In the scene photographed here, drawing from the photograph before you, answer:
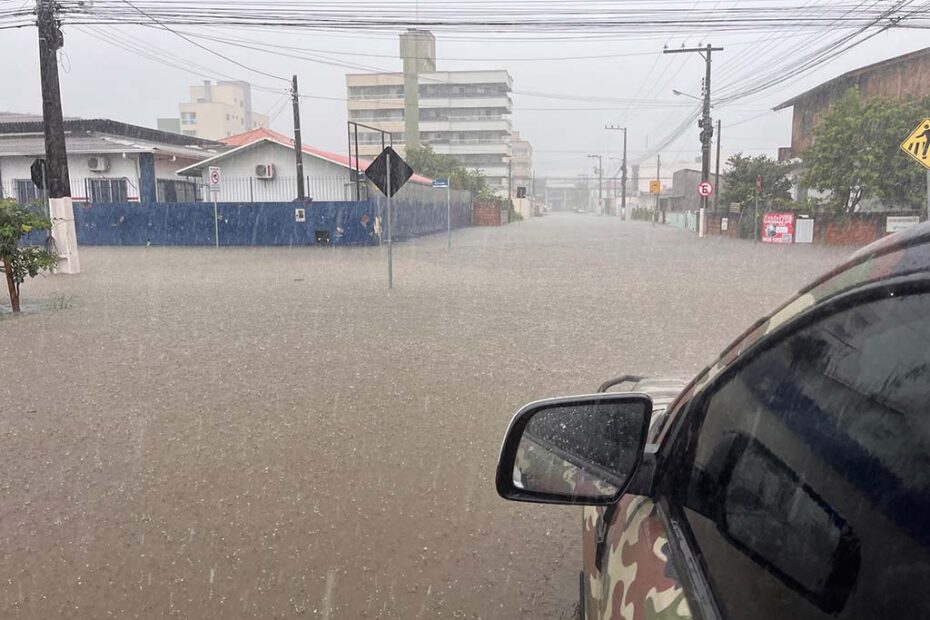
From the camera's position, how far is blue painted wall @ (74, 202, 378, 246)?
28000 millimetres

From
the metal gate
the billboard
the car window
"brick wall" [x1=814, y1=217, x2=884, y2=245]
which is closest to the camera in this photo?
the car window

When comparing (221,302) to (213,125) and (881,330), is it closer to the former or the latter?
(881,330)

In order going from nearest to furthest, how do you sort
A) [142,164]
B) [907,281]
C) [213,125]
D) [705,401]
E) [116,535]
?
[907,281]
[705,401]
[116,535]
[142,164]
[213,125]

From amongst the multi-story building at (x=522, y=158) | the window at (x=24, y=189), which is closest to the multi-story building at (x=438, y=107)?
the multi-story building at (x=522, y=158)

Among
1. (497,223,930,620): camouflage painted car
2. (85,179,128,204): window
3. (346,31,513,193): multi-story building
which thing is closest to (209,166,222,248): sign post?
(85,179,128,204): window

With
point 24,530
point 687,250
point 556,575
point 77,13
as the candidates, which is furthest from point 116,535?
point 687,250

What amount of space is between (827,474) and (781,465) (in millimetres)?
117

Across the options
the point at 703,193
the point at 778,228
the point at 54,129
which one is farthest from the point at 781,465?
the point at 703,193

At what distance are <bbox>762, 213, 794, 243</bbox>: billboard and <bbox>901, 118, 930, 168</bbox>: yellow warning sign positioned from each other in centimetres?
2133

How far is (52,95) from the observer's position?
668 inches

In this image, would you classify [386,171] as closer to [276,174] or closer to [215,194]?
[215,194]

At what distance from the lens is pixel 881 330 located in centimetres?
106

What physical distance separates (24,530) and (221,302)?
9042 mm

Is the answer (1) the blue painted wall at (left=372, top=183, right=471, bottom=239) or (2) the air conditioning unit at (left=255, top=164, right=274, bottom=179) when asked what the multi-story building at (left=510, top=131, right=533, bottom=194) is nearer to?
(1) the blue painted wall at (left=372, top=183, right=471, bottom=239)
